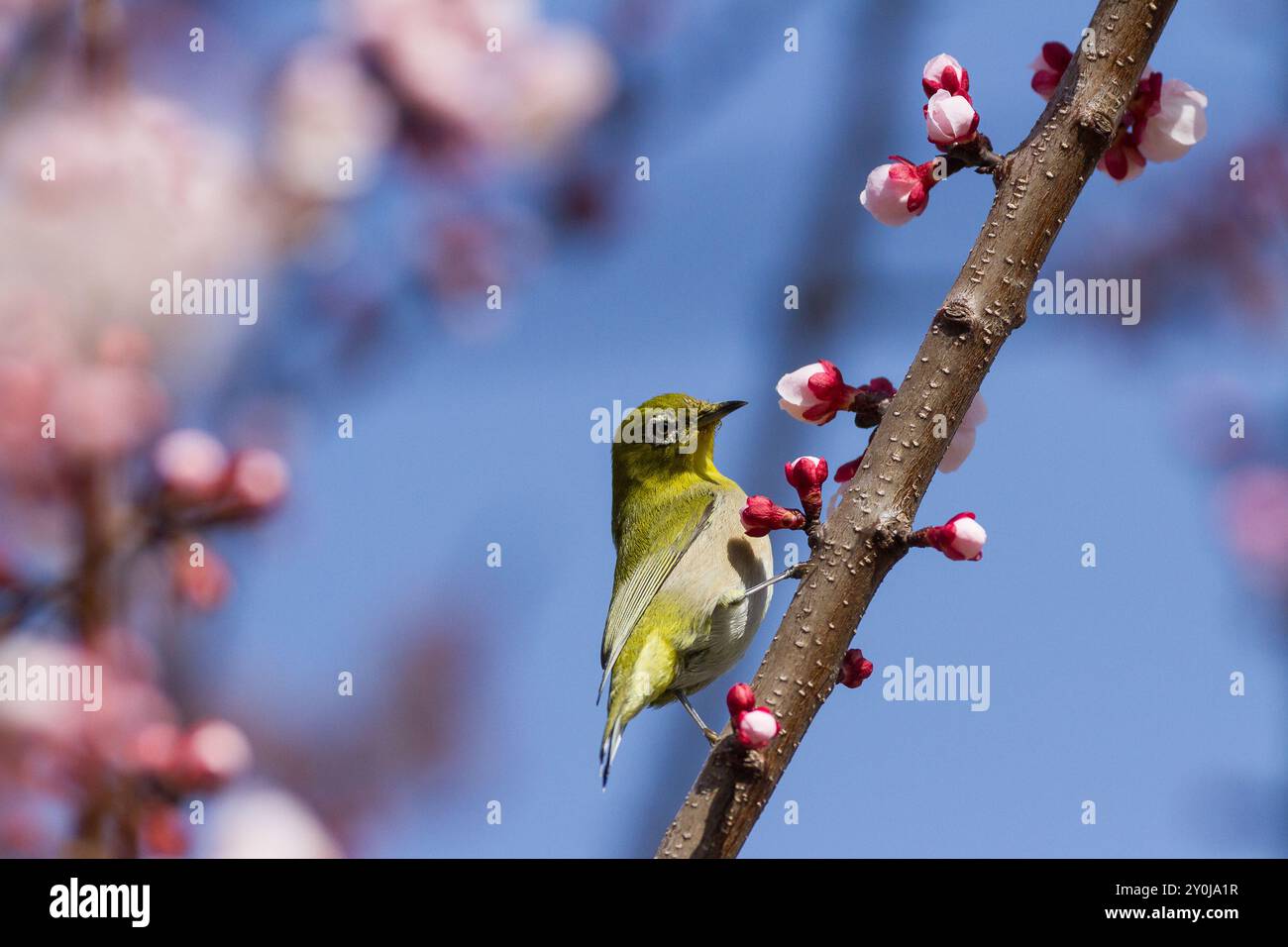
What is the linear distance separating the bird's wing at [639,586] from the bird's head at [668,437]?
438 millimetres

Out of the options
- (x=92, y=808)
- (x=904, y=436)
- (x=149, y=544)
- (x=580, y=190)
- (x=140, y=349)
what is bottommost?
(x=92, y=808)

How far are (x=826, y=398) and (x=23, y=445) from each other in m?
2.85

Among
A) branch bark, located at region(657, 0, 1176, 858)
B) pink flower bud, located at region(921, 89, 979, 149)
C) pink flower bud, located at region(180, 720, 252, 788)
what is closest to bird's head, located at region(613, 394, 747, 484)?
pink flower bud, located at region(180, 720, 252, 788)

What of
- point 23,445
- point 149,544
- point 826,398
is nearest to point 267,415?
point 149,544

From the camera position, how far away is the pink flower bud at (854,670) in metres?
2.17

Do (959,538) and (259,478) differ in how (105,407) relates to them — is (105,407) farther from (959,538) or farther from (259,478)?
(959,538)

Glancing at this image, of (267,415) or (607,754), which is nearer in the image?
(607,754)

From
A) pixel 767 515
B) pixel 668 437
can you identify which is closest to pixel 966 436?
pixel 767 515

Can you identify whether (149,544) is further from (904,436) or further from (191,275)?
(904,436)

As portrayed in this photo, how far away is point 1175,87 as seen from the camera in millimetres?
2334

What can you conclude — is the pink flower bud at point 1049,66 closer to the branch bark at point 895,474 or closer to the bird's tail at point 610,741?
the branch bark at point 895,474

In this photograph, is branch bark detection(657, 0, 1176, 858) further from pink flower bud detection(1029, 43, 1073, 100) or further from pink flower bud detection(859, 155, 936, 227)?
pink flower bud detection(1029, 43, 1073, 100)

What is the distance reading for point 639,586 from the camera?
4.07 m

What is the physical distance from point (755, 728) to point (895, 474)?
45 cm
